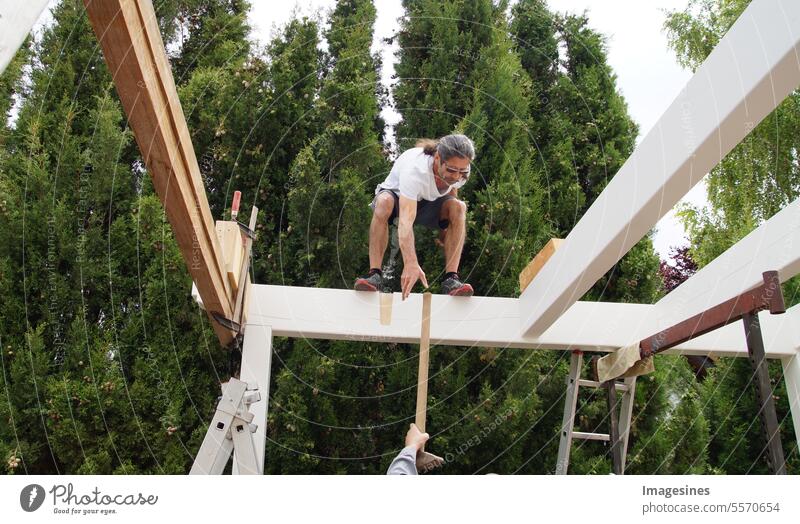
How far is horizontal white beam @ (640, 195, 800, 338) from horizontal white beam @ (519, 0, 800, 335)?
769mm

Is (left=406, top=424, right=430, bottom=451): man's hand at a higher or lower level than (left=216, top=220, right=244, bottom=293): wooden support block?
lower

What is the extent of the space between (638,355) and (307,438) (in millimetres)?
2078

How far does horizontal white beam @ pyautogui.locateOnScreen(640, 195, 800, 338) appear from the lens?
2926mm

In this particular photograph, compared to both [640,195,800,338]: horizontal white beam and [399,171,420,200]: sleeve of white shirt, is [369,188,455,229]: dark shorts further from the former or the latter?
[640,195,800,338]: horizontal white beam

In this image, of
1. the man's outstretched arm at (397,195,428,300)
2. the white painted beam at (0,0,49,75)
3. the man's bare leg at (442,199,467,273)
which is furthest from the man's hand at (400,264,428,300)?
the white painted beam at (0,0,49,75)

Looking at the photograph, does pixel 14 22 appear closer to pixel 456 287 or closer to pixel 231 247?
pixel 231 247

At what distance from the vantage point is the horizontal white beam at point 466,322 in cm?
348

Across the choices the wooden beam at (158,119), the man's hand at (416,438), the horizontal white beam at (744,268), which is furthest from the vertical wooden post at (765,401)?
the wooden beam at (158,119)

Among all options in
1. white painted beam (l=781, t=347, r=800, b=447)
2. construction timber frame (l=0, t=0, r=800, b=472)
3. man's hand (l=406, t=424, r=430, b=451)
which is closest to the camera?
construction timber frame (l=0, t=0, r=800, b=472)

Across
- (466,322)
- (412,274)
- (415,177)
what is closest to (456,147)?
(415,177)

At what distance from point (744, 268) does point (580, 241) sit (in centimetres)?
85

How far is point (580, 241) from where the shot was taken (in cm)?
303

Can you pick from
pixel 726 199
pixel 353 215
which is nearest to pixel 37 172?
pixel 353 215
